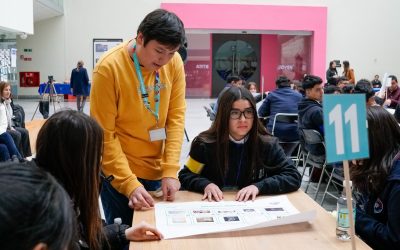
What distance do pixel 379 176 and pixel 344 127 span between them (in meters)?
0.57

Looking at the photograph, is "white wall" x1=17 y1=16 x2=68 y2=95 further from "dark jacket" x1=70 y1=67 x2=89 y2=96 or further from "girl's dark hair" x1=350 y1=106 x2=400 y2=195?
"girl's dark hair" x1=350 y1=106 x2=400 y2=195

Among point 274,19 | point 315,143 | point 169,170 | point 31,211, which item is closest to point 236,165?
point 169,170

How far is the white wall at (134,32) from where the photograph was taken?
46.1 feet

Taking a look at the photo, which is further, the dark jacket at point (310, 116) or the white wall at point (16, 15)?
the white wall at point (16, 15)

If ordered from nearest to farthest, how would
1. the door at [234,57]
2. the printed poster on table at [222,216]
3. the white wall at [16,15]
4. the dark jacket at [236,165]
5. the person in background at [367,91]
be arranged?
1. the printed poster on table at [222,216]
2. the dark jacket at [236,165]
3. the person in background at [367,91]
4. the white wall at [16,15]
5. the door at [234,57]

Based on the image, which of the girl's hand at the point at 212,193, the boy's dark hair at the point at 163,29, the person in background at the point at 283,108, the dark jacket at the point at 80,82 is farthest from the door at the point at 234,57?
the boy's dark hair at the point at 163,29

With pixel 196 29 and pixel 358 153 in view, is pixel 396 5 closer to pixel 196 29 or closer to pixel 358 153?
pixel 196 29

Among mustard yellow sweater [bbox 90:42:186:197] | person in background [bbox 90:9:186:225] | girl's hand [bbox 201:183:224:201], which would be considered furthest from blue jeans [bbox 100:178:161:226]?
girl's hand [bbox 201:183:224:201]

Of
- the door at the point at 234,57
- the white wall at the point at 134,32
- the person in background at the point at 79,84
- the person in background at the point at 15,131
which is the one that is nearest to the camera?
the person in background at the point at 15,131

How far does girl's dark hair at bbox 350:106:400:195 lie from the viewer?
61.9 inches

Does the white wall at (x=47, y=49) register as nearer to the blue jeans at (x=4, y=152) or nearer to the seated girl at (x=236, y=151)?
the blue jeans at (x=4, y=152)

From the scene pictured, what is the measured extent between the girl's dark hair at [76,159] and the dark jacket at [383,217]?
3.15 feet

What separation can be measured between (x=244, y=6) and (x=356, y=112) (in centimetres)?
1365

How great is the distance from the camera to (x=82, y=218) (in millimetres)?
1329
